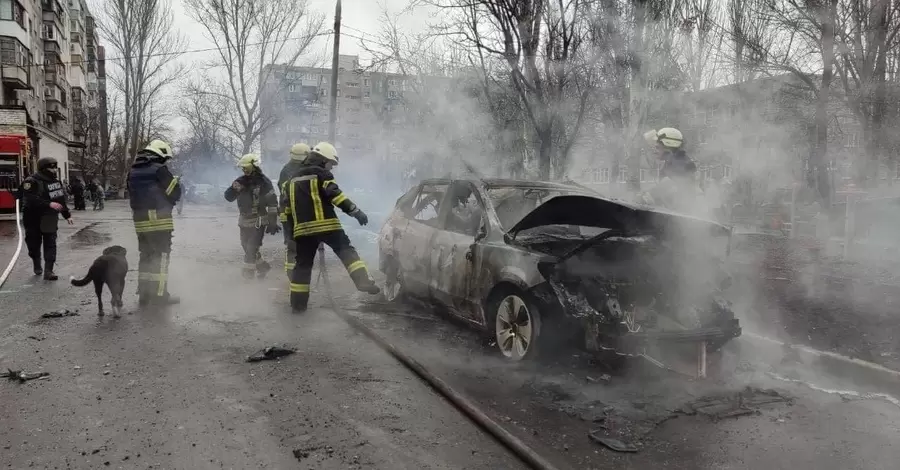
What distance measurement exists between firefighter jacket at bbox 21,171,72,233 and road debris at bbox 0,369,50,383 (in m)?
4.73

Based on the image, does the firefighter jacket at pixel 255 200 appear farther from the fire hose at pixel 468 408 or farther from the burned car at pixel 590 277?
the burned car at pixel 590 277

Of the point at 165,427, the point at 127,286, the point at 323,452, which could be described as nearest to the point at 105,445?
the point at 165,427

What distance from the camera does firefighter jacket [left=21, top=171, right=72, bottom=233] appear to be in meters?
8.09

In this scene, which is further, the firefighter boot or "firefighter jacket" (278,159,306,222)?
the firefighter boot

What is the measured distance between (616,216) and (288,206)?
3.73 meters

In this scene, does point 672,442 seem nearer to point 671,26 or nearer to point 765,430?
point 765,430

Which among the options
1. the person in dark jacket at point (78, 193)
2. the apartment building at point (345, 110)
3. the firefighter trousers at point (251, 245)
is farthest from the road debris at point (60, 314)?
the person in dark jacket at point (78, 193)

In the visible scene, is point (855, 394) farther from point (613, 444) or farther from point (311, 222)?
point (311, 222)

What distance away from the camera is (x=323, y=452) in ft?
9.95

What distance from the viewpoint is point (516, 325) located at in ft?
15.0

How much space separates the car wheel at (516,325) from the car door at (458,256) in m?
0.33

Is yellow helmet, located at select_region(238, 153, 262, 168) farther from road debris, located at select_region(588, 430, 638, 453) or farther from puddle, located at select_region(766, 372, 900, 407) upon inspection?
puddle, located at select_region(766, 372, 900, 407)

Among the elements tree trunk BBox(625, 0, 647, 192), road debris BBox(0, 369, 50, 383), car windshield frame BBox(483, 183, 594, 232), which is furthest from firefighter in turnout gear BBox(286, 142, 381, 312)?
tree trunk BBox(625, 0, 647, 192)

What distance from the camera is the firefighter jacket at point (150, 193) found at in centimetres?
635
